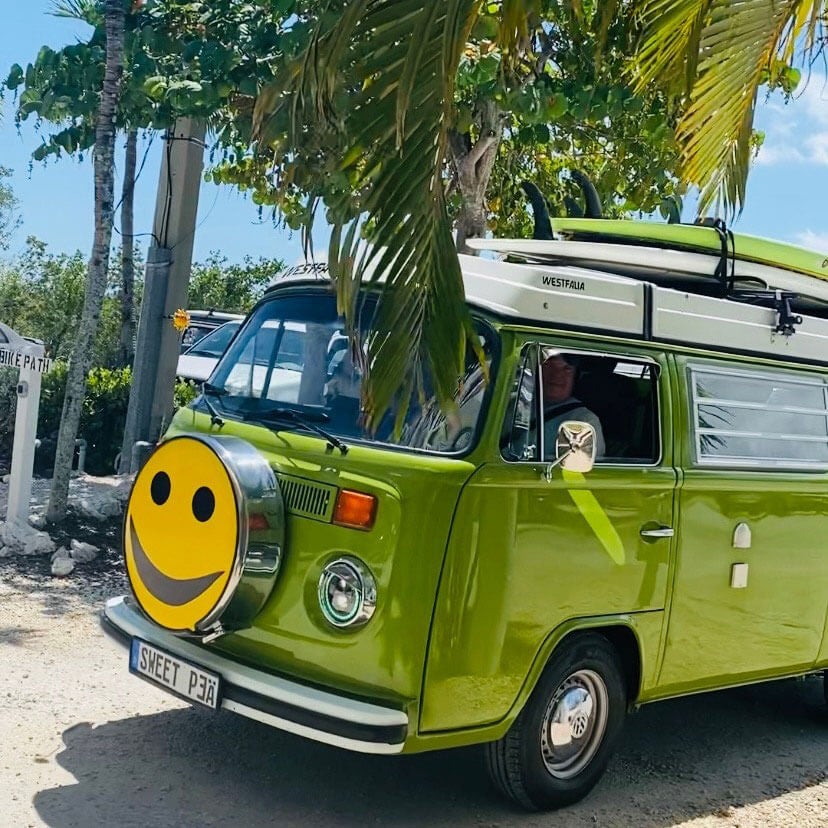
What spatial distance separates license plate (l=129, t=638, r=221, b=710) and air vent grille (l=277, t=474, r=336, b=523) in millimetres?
737

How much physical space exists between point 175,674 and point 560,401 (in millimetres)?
1974

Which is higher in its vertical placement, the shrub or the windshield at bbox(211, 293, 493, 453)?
the windshield at bbox(211, 293, 493, 453)

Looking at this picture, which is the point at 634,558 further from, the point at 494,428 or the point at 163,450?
the point at 163,450

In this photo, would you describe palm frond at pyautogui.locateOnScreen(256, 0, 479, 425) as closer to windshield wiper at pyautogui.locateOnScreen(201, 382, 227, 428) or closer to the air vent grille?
the air vent grille

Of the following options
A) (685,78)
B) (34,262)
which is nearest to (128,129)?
(685,78)

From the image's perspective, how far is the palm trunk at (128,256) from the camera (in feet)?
61.3

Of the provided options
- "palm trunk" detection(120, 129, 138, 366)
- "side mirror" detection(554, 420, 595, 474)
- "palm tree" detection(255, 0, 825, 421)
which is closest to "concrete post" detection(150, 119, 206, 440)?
"palm trunk" detection(120, 129, 138, 366)

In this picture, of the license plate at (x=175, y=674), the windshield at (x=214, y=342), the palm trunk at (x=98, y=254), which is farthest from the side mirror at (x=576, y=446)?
the windshield at (x=214, y=342)

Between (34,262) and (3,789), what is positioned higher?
(34,262)

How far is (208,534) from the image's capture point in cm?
465

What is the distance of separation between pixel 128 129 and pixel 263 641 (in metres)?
7.13

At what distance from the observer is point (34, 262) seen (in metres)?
26.9

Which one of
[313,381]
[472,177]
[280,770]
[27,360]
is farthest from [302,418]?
[472,177]

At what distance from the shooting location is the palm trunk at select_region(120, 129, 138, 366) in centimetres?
1867
